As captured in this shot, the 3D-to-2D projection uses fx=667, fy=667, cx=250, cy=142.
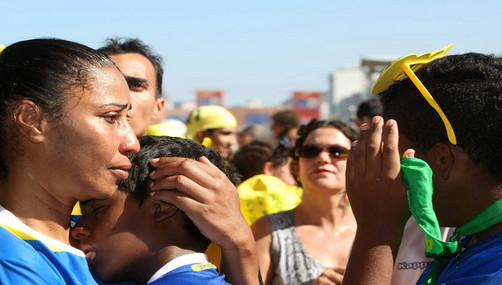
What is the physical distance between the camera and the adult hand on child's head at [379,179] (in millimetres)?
2037

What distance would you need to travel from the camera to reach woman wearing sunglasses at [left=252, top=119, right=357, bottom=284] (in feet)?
13.4

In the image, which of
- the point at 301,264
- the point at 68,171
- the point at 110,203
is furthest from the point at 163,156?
the point at 301,264

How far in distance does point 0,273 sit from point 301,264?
2.49 meters

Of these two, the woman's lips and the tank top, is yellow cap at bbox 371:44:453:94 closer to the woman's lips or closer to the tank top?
the woman's lips

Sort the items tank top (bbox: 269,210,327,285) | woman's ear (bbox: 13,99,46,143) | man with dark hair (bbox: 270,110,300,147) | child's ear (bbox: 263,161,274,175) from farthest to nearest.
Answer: man with dark hair (bbox: 270,110,300,147)
child's ear (bbox: 263,161,274,175)
tank top (bbox: 269,210,327,285)
woman's ear (bbox: 13,99,46,143)

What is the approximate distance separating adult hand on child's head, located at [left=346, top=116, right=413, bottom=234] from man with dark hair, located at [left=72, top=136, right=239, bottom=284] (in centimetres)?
53

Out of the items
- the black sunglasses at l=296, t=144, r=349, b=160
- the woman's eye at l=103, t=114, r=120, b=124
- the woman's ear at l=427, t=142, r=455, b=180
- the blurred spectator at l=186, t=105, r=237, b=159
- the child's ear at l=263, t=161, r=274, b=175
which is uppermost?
the woman's ear at l=427, t=142, r=455, b=180

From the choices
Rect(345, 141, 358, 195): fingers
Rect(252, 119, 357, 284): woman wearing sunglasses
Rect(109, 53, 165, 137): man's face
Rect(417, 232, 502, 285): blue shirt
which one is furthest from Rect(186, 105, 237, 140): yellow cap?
Rect(417, 232, 502, 285): blue shirt

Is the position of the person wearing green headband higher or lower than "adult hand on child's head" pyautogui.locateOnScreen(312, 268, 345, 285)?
higher

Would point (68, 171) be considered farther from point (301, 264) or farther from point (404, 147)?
point (301, 264)

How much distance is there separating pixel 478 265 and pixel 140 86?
2.56 metres

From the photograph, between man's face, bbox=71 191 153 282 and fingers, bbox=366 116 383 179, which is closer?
fingers, bbox=366 116 383 179

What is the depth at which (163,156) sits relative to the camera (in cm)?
239

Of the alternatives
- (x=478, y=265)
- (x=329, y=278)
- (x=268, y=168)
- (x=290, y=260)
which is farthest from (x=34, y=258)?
(x=268, y=168)
